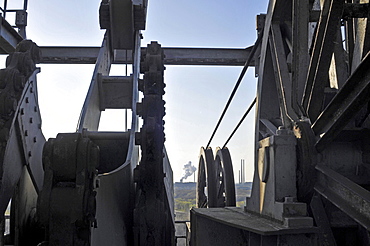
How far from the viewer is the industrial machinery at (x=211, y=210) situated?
204cm

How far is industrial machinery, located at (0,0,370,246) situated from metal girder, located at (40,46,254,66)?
157 inches

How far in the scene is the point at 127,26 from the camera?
5809mm

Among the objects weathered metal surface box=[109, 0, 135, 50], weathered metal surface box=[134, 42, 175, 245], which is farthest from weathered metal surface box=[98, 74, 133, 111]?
weathered metal surface box=[134, 42, 175, 245]

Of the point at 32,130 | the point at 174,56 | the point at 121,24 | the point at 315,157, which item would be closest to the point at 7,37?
the point at 121,24

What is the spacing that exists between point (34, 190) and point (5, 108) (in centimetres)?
86

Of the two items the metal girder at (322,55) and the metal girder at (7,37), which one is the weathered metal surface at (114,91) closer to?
the metal girder at (322,55)

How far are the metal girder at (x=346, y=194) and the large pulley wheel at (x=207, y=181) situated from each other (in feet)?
15.8

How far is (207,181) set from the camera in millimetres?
8094

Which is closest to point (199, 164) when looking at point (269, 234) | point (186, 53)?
point (186, 53)

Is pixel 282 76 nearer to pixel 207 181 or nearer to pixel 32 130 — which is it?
pixel 32 130

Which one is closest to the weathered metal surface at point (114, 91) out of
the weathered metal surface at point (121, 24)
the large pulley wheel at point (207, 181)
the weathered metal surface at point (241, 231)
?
the weathered metal surface at point (121, 24)

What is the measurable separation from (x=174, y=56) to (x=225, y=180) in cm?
303

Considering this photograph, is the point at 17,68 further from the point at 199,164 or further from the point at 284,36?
the point at 199,164

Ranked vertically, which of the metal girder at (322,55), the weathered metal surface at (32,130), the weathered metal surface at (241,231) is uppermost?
the metal girder at (322,55)
